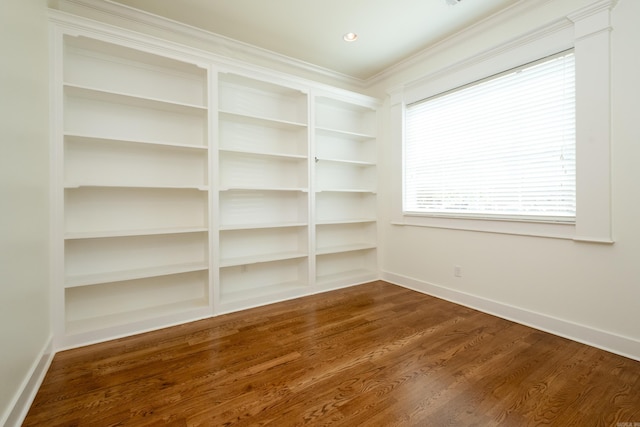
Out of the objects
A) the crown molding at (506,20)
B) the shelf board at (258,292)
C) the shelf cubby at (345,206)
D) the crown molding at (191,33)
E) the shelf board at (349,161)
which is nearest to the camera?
the crown molding at (506,20)

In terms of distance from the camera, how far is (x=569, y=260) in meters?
2.11

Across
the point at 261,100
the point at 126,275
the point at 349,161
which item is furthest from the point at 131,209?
the point at 349,161

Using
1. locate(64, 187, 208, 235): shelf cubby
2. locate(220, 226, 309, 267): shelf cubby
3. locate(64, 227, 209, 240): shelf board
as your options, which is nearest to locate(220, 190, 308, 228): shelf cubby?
locate(220, 226, 309, 267): shelf cubby

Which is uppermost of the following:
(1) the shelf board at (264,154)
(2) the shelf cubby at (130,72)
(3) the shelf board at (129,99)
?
(2) the shelf cubby at (130,72)

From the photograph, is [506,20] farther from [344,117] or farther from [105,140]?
[105,140]

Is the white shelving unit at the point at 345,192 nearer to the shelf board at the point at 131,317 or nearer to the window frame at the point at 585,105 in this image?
the shelf board at the point at 131,317

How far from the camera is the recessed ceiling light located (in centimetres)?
277

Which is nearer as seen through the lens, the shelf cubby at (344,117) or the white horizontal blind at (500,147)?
the white horizontal blind at (500,147)

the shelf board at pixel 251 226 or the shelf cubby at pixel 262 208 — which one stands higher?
the shelf cubby at pixel 262 208

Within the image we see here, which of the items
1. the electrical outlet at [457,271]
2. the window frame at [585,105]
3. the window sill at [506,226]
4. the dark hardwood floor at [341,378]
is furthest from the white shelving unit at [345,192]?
the window frame at [585,105]

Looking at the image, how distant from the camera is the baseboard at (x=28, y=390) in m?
1.25

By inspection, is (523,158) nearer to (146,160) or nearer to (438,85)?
(438,85)

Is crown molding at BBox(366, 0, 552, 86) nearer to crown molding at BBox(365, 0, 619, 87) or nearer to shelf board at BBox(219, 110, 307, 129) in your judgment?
crown molding at BBox(365, 0, 619, 87)

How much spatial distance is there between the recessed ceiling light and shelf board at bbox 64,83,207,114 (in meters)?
1.60
